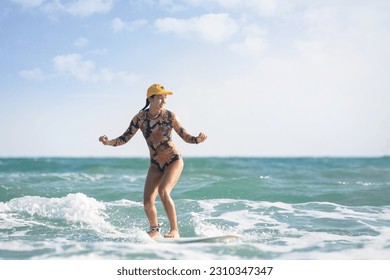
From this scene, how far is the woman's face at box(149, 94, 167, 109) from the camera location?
22.3 feet

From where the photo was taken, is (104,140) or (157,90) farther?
(104,140)

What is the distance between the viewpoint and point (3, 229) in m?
7.98

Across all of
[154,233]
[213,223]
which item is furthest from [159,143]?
[213,223]

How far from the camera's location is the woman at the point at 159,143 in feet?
22.3

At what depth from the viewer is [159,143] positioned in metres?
7.00

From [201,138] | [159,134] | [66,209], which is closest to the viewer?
[201,138]

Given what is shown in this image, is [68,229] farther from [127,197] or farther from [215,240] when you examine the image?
[127,197]

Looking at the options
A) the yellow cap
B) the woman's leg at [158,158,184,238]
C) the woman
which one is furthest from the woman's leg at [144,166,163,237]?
the yellow cap

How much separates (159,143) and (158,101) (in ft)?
1.97

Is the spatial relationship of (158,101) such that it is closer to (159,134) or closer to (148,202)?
(159,134)

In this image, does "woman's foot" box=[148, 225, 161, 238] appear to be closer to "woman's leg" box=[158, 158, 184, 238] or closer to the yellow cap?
"woman's leg" box=[158, 158, 184, 238]

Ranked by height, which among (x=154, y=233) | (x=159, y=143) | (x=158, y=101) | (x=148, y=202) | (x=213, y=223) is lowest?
(x=213, y=223)
